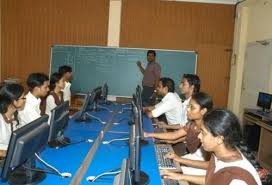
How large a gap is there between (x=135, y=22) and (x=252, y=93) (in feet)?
9.13

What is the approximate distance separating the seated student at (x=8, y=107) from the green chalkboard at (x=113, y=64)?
3981 mm

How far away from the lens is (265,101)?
488 centimetres

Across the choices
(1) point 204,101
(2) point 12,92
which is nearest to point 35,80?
(2) point 12,92

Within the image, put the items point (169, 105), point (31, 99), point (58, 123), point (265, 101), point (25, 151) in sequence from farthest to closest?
point (265, 101) < point (169, 105) < point (31, 99) < point (58, 123) < point (25, 151)

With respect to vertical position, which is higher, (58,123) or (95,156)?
(58,123)

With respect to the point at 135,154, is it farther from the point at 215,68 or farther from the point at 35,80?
the point at 215,68

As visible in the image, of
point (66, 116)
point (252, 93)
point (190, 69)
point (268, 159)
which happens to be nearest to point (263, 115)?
point (268, 159)

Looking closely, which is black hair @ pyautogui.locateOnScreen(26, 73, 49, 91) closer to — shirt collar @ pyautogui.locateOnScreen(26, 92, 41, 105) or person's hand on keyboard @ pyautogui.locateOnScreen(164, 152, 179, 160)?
shirt collar @ pyautogui.locateOnScreen(26, 92, 41, 105)

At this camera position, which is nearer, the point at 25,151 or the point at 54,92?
the point at 25,151

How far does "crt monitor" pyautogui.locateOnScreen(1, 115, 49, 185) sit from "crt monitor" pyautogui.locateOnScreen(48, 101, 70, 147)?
34 centimetres

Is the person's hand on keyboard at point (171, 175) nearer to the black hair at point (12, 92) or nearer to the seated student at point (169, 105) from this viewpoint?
the black hair at point (12, 92)

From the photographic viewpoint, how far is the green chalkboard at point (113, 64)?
261 inches

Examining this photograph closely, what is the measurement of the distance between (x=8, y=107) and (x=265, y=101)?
3.82 meters

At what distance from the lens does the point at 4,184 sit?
175 cm
